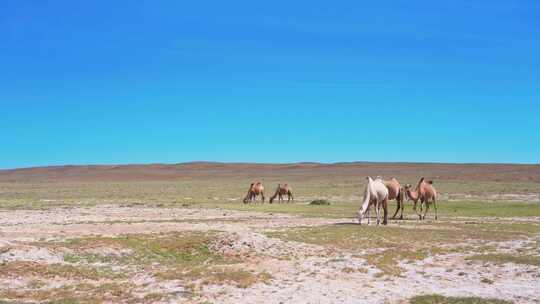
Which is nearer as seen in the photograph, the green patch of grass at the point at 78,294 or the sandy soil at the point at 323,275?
the green patch of grass at the point at 78,294

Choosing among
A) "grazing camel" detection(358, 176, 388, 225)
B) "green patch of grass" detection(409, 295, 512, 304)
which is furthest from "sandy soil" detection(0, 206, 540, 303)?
"grazing camel" detection(358, 176, 388, 225)

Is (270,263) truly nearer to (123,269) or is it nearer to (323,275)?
(323,275)

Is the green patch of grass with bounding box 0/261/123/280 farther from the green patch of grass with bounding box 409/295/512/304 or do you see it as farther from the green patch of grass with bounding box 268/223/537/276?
the green patch of grass with bounding box 409/295/512/304

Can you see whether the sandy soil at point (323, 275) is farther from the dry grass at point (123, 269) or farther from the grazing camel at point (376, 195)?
→ the grazing camel at point (376, 195)

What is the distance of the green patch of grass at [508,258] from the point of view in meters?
15.1

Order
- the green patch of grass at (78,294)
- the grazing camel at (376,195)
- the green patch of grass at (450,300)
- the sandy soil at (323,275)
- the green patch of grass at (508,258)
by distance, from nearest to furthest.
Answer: the green patch of grass at (450,300) → the green patch of grass at (78,294) → the sandy soil at (323,275) → the green patch of grass at (508,258) → the grazing camel at (376,195)

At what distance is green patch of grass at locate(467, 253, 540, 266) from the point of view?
49.5ft

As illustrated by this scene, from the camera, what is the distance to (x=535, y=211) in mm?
31453

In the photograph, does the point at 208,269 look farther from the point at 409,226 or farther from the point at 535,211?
the point at 535,211

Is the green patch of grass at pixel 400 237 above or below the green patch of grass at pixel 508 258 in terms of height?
above

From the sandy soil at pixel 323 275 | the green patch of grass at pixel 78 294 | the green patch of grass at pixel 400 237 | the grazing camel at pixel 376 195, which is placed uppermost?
the grazing camel at pixel 376 195

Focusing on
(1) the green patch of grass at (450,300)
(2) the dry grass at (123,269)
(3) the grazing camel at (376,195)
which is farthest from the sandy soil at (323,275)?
(3) the grazing camel at (376,195)

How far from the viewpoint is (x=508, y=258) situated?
1555cm

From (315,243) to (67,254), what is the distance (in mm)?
7621
